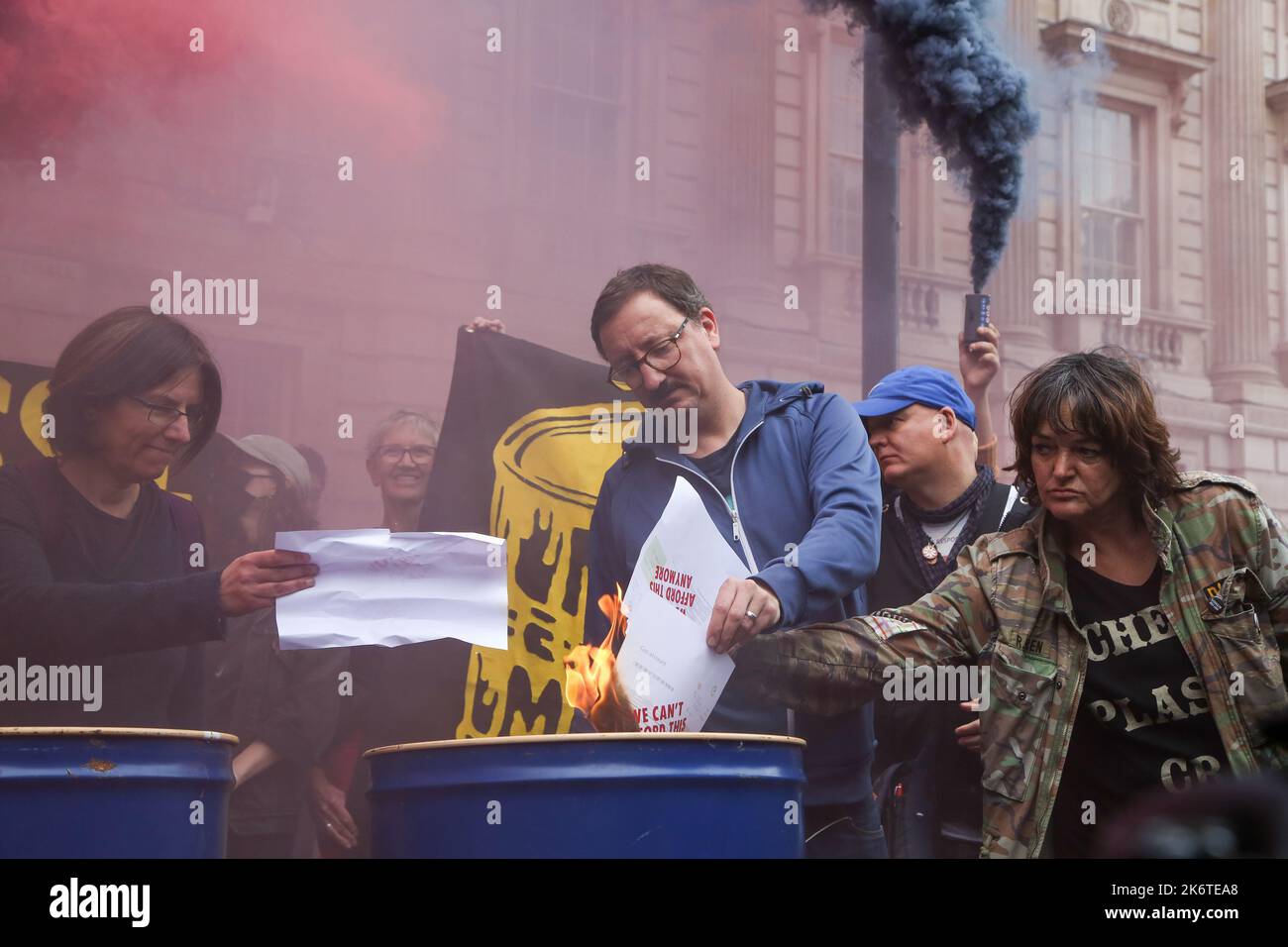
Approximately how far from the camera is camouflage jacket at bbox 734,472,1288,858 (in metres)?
2.59

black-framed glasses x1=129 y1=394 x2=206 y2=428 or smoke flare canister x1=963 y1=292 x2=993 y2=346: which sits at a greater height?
smoke flare canister x1=963 y1=292 x2=993 y2=346

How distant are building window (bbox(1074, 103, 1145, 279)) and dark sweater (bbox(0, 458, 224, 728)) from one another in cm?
843

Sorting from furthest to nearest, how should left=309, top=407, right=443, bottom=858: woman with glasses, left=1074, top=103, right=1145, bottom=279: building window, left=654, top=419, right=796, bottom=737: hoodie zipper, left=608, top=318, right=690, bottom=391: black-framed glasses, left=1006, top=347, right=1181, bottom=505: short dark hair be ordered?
left=1074, top=103, right=1145, bottom=279: building window → left=309, top=407, right=443, bottom=858: woman with glasses → left=608, top=318, right=690, bottom=391: black-framed glasses → left=654, top=419, right=796, bottom=737: hoodie zipper → left=1006, top=347, right=1181, bottom=505: short dark hair

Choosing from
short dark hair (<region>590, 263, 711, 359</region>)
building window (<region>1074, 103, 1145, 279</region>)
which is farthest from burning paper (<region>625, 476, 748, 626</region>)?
building window (<region>1074, 103, 1145, 279</region>)

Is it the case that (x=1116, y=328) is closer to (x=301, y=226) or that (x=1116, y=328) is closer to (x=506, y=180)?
(x=506, y=180)

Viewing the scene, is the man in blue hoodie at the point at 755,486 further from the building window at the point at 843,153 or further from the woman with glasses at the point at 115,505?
the building window at the point at 843,153

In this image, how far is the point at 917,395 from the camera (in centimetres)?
367

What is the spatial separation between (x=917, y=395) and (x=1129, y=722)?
3.96 feet

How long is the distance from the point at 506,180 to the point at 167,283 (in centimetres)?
200

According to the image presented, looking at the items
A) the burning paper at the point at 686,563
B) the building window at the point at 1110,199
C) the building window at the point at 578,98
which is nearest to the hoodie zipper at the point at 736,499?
the burning paper at the point at 686,563

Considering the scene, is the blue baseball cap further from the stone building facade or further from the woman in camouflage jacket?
the stone building facade

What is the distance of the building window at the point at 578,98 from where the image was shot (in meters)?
7.93

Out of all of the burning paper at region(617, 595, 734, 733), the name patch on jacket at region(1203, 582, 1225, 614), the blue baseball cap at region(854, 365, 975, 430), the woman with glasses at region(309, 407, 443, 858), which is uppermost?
the blue baseball cap at region(854, 365, 975, 430)
